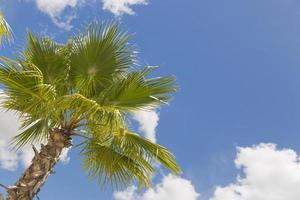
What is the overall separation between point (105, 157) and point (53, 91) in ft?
5.93

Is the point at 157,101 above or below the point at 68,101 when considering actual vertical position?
above

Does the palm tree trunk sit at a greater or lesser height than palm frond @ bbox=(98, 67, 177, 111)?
lesser

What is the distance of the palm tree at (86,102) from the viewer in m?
9.34

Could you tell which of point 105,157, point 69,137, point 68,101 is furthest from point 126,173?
point 68,101

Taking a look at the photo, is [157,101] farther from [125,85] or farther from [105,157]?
[105,157]

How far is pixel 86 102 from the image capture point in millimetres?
9055

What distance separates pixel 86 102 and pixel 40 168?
54.2 inches

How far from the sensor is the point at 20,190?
895 centimetres

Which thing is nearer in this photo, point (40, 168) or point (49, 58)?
point (40, 168)

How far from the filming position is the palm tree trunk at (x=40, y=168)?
8945 millimetres

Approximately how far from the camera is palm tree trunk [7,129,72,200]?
352 inches

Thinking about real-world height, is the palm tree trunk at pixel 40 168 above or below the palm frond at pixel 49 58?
below

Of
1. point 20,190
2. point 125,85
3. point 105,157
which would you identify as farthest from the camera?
point 105,157

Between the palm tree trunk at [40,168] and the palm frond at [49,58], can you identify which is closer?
the palm tree trunk at [40,168]
